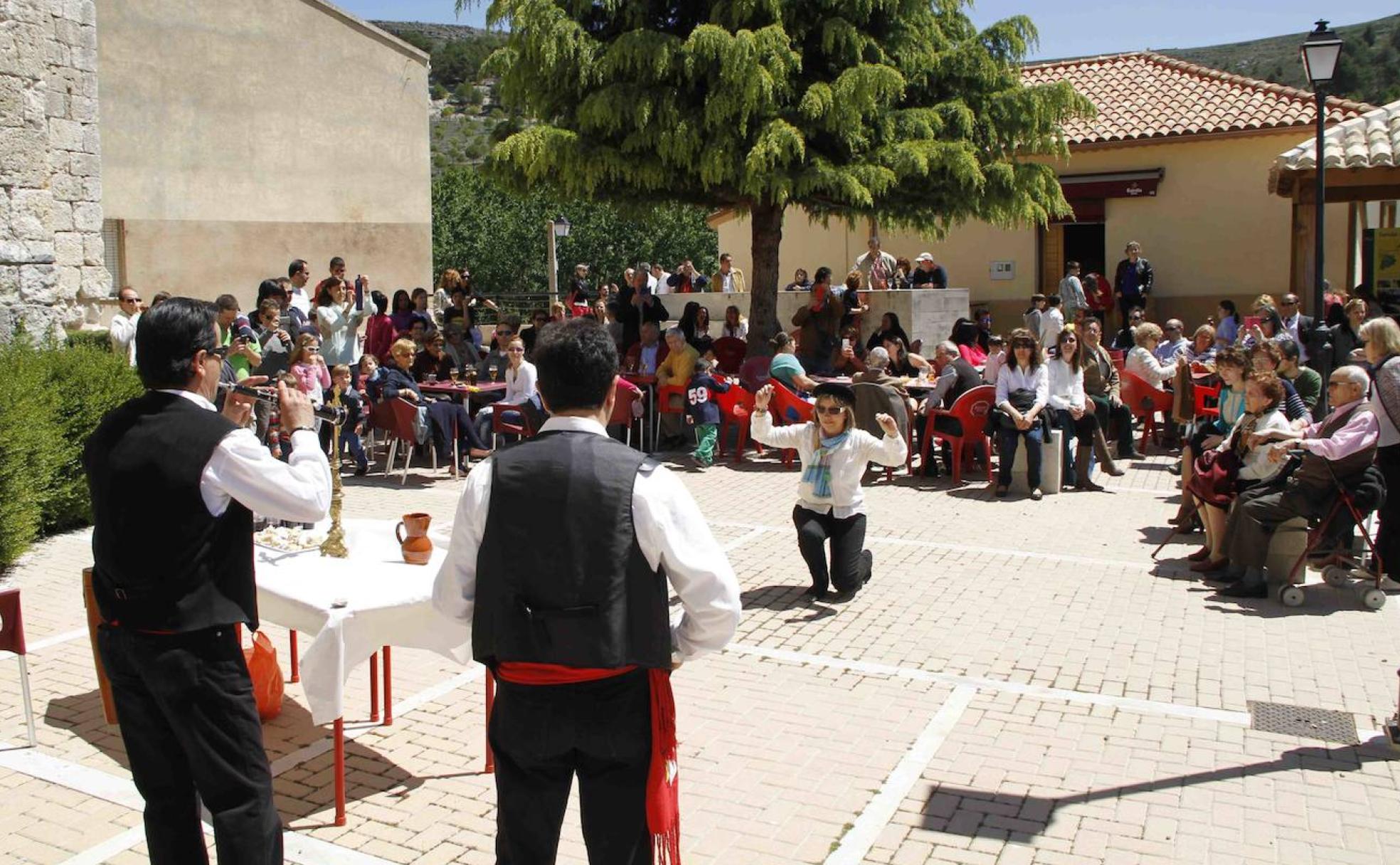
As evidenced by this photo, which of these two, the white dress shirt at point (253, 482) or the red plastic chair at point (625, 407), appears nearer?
the white dress shirt at point (253, 482)

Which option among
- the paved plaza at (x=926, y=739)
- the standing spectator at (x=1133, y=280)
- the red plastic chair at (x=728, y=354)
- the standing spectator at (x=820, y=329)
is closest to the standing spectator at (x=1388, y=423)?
the paved plaza at (x=926, y=739)

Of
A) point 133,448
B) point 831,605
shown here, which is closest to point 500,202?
point 831,605

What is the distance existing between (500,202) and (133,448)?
183 ft

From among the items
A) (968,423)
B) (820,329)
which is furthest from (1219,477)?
(820,329)

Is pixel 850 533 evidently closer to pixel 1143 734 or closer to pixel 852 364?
pixel 1143 734

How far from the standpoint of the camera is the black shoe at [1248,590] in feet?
26.4

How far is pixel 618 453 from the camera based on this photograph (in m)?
3.19

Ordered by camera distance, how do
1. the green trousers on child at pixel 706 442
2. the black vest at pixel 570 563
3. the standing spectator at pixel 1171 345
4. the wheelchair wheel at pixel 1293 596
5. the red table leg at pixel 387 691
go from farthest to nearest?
the standing spectator at pixel 1171 345, the green trousers on child at pixel 706 442, the wheelchair wheel at pixel 1293 596, the red table leg at pixel 387 691, the black vest at pixel 570 563

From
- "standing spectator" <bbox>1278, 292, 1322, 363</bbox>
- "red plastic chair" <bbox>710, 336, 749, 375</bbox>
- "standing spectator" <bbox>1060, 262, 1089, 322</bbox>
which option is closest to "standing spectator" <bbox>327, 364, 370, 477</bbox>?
"red plastic chair" <bbox>710, 336, 749, 375</bbox>

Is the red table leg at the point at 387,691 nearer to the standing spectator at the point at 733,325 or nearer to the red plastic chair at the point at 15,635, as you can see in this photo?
the red plastic chair at the point at 15,635

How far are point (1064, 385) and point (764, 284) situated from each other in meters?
4.99

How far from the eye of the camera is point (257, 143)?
2127 cm

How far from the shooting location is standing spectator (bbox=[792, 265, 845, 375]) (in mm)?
15086

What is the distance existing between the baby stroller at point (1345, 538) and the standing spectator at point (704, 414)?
6284 mm
